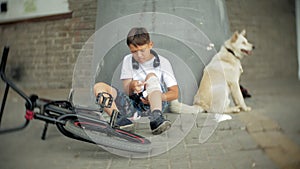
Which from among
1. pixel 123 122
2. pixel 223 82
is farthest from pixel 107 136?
pixel 223 82

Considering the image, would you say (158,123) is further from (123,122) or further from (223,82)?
(223,82)

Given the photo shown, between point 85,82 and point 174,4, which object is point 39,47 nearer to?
point 85,82

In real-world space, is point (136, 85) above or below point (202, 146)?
above

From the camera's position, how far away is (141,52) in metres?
0.72

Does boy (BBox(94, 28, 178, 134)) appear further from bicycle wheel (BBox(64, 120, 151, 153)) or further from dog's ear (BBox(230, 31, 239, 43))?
dog's ear (BBox(230, 31, 239, 43))

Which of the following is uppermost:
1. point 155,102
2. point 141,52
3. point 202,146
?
point 141,52

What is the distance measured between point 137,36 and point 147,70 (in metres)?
0.08

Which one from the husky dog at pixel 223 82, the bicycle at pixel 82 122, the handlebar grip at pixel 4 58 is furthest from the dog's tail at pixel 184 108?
the handlebar grip at pixel 4 58

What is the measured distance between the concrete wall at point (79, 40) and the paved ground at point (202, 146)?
0.04 meters

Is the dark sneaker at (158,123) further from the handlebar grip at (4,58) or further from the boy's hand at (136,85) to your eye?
the handlebar grip at (4,58)

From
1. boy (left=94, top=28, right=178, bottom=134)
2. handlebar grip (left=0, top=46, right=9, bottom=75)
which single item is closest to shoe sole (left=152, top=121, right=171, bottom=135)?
boy (left=94, top=28, right=178, bottom=134)

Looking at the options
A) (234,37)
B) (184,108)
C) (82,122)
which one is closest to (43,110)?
(82,122)

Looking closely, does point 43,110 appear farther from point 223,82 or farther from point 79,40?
point 223,82

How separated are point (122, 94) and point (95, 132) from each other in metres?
0.11
